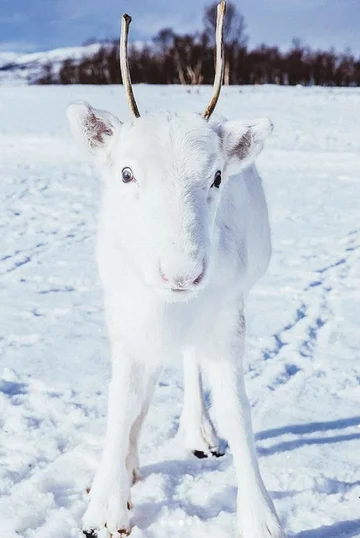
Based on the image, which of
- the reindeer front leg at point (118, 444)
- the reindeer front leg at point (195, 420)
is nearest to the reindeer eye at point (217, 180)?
the reindeer front leg at point (118, 444)

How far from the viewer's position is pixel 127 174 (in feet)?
7.75

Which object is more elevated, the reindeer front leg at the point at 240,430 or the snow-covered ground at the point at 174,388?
the reindeer front leg at the point at 240,430

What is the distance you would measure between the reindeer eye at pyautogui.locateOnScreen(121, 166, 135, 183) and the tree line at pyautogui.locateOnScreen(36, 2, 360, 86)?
134 ft

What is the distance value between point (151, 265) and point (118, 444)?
0.97m

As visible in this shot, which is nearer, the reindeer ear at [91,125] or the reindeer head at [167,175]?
the reindeer head at [167,175]

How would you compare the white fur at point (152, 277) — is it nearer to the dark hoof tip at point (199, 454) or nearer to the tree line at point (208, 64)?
the dark hoof tip at point (199, 454)

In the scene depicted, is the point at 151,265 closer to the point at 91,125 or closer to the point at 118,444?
the point at 91,125

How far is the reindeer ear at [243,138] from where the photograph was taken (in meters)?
2.62

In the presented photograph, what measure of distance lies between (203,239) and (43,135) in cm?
1714

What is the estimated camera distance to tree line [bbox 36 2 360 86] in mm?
44875

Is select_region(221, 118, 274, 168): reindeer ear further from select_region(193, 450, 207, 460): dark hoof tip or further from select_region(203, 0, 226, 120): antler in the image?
select_region(193, 450, 207, 460): dark hoof tip

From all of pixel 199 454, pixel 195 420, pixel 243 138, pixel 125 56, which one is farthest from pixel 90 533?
pixel 125 56

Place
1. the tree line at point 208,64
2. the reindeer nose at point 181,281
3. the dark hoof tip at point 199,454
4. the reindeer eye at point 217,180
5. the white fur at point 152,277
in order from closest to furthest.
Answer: the reindeer nose at point 181,281, the white fur at point 152,277, the reindeer eye at point 217,180, the dark hoof tip at point 199,454, the tree line at point 208,64

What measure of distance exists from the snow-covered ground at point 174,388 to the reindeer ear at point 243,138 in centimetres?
142
